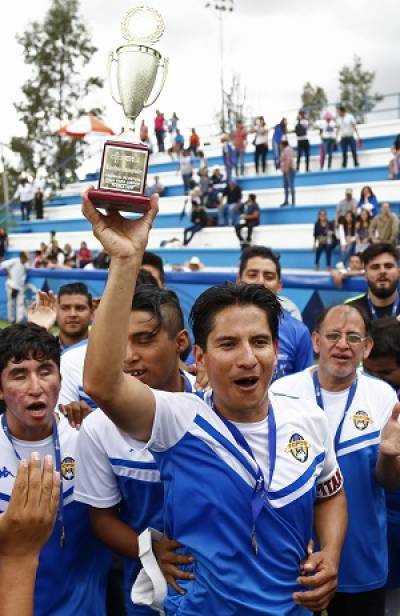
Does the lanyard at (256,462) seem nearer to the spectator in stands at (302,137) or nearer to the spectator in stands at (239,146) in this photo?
the spectator in stands at (302,137)

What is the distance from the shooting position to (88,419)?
91.3 inches

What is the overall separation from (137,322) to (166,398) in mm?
551

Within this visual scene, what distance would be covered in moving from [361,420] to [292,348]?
1300 millimetres

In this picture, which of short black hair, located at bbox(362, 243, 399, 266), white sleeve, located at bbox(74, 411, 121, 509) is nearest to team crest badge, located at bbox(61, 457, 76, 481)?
white sleeve, located at bbox(74, 411, 121, 509)

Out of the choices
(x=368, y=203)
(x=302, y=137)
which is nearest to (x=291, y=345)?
(x=368, y=203)

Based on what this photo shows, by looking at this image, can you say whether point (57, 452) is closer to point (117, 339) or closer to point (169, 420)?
point (169, 420)

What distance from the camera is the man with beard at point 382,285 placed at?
5023 mm

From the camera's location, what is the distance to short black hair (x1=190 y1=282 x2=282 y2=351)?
2047 mm

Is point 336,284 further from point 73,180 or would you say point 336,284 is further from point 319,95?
point 319,95

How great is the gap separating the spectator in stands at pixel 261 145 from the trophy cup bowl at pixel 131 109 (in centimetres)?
1867

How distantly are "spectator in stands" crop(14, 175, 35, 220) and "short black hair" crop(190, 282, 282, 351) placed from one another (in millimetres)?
25621

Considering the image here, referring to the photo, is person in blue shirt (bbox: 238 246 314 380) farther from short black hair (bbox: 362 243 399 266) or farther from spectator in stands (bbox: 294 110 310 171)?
spectator in stands (bbox: 294 110 310 171)

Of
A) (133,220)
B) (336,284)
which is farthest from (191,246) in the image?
(133,220)

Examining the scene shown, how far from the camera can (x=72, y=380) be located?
3.39 metres
